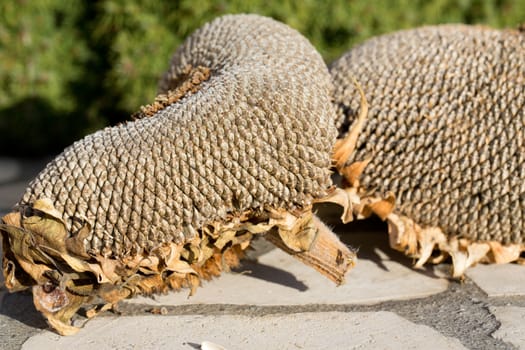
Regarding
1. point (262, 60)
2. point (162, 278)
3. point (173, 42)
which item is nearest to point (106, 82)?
point (173, 42)

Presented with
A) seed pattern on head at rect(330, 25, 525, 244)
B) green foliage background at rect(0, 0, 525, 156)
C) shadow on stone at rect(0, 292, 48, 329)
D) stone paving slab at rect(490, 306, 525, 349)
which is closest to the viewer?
stone paving slab at rect(490, 306, 525, 349)

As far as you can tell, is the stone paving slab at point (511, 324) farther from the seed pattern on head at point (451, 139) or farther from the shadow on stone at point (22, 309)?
the shadow on stone at point (22, 309)

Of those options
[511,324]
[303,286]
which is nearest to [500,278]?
[511,324]

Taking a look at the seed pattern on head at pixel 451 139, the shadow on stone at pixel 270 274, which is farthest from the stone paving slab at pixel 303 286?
Result: the seed pattern on head at pixel 451 139

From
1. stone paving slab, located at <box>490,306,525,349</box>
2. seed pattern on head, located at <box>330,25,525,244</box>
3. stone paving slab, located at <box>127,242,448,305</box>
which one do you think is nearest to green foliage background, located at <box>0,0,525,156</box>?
seed pattern on head, located at <box>330,25,525,244</box>

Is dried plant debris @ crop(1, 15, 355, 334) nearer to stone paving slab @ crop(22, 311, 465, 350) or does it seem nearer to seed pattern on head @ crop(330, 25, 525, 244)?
stone paving slab @ crop(22, 311, 465, 350)

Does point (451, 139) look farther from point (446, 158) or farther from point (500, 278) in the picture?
point (500, 278)

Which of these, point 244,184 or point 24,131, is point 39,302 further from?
point 24,131

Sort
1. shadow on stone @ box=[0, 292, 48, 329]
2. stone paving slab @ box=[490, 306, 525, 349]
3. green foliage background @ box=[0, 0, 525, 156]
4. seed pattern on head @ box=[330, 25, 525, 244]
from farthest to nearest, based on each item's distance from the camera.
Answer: green foliage background @ box=[0, 0, 525, 156] → seed pattern on head @ box=[330, 25, 525, 244] → shadow on stone @ box=[0, 292, 48, 329] → stone paving slab @ box=[490, 306, 525, 349]
